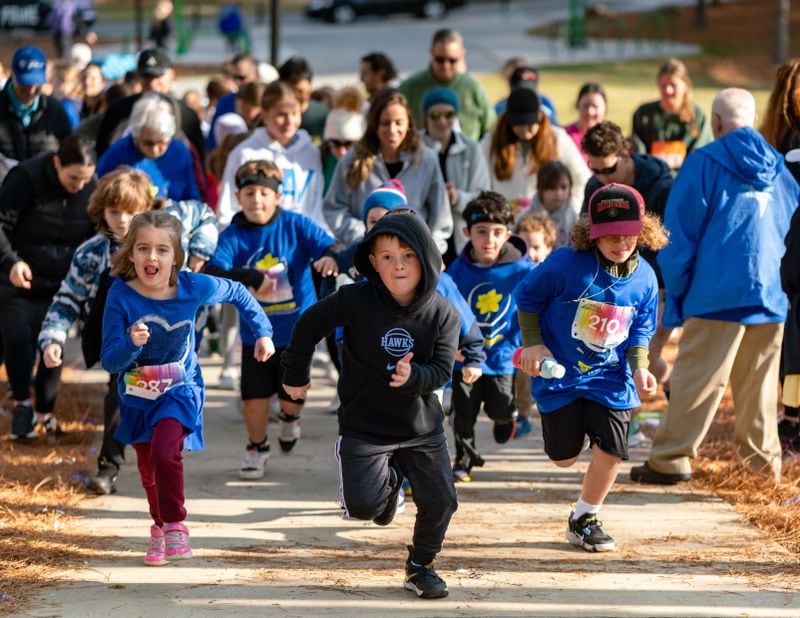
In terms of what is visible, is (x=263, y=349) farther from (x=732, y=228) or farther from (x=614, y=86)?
(x=614, y=86)

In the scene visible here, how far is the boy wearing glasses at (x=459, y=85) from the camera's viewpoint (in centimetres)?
1127

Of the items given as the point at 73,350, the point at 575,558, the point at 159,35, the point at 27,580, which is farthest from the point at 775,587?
the point at 159,35

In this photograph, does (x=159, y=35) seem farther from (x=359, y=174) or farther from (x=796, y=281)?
(x=796, y=281)

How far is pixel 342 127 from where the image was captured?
10.1 metres

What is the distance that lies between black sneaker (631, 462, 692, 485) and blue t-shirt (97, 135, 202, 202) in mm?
3448

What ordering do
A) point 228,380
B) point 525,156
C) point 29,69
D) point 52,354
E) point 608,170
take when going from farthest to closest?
point 228,380 → point 29,69 → point 525,156 → point 608,170 → point 52,354

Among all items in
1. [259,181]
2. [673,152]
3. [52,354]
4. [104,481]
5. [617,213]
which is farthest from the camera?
[673,152]

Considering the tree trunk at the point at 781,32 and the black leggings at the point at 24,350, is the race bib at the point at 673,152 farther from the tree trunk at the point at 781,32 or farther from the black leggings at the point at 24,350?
the tree trunk at the point at 781,32

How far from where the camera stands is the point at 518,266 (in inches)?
313

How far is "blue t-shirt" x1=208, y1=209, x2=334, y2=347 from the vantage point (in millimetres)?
8062

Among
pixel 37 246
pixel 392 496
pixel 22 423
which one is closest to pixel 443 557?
pixel 392 496

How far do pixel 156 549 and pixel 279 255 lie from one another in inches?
86.0

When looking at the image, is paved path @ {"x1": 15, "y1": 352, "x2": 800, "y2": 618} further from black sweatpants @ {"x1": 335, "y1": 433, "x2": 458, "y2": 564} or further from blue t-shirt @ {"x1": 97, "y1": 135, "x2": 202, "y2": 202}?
blue t-shirt @ {"x1": 97, "y1": 135, "x2": 202, "y2": 202}

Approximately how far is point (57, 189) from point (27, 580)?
127 inches
